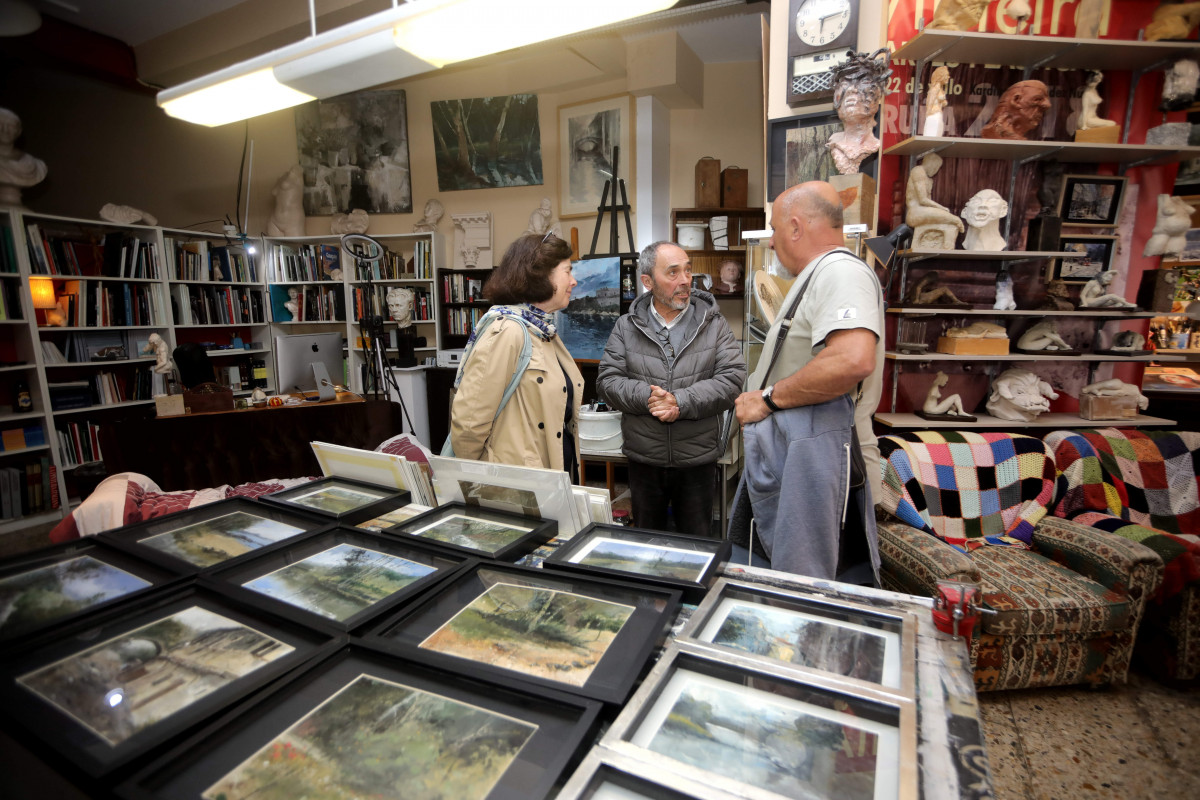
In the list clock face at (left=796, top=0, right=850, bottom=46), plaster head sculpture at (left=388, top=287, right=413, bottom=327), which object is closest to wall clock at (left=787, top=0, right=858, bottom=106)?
clock face at (left=796, top=0, right=850, bottom=46)

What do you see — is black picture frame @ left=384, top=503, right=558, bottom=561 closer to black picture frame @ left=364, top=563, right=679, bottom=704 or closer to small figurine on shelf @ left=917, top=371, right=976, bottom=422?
black picture frame @ left=364, top=563, right=679, bottom=704

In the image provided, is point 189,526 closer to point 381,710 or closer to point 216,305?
point 381,710

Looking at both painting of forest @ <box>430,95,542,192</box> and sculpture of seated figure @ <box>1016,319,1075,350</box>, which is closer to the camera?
sculpture of seated figure @ <box>1016,319,1075,350</box>

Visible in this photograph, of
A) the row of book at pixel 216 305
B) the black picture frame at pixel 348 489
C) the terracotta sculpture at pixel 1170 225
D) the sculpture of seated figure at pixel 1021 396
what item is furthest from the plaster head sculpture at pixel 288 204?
the terracotta sculpture at pixel 1170 225

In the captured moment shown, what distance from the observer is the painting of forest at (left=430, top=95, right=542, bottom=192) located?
519 centimetres

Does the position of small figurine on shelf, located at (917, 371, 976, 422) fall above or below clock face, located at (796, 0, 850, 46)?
below

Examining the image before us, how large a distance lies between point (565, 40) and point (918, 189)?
9.73 feet

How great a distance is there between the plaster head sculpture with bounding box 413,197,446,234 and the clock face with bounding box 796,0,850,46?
3.92m

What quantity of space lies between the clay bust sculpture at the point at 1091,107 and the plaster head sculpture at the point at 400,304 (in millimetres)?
5178

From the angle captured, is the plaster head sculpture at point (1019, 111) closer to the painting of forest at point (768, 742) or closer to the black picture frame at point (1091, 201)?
the black picture frame at point (1091, 201)

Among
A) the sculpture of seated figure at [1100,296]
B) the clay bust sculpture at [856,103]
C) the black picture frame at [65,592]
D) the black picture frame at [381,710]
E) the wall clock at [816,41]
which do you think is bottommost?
the black picture frame at [381,710]

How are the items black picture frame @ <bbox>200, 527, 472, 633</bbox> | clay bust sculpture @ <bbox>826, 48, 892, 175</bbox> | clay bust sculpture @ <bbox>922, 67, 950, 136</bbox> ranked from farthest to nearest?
clay bust sculpture @ <bbox>922, 67, 950, 136</bbox> < clay bust sculpture @ <bbox>826, 48, 892, 175</bbox> < black picture frame @ <bbox>200, 527, 472, 633</bbox>

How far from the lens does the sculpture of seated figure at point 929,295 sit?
2800mm

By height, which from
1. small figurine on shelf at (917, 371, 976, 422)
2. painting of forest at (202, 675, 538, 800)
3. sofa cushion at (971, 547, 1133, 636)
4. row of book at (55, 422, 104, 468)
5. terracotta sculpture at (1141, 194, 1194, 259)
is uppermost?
terracotta sculpture at (1141, 194, 1194, 259)
